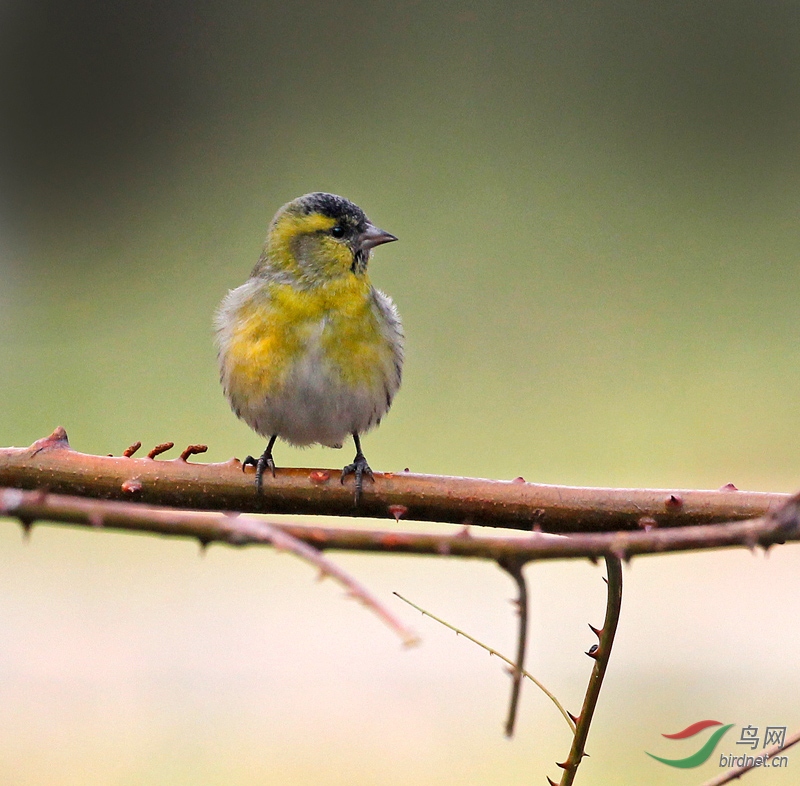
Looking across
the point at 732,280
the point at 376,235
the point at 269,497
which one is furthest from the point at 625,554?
the point at 732,280

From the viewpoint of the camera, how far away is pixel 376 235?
1.69 meters

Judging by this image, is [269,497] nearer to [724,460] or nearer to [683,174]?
[724,460]

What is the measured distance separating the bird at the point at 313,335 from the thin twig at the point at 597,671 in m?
0.86

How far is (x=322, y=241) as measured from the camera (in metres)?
1.69

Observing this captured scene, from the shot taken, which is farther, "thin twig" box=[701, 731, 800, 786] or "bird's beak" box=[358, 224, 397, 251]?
"bird's beak" box=[358, 224, 397, 251]

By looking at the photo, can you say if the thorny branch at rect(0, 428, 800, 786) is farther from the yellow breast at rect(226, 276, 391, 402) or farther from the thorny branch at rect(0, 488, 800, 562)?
the yellow breast at rect(226, 276, 391, 402)

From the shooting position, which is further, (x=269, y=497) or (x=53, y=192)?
(x=53, y=192)

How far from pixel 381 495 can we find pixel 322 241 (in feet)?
2.87

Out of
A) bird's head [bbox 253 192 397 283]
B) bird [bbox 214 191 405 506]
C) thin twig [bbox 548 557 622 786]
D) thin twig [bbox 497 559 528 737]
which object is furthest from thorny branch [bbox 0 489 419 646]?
bird's head [bbox 253 192 397 283]

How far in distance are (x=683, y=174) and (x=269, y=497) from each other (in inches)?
156

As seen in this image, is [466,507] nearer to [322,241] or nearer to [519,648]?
[519,648]

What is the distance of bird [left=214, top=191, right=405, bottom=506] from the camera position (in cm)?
156

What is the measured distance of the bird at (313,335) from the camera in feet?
5.12

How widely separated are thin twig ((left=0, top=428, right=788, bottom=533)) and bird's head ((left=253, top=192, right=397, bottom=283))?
28.7 inches
